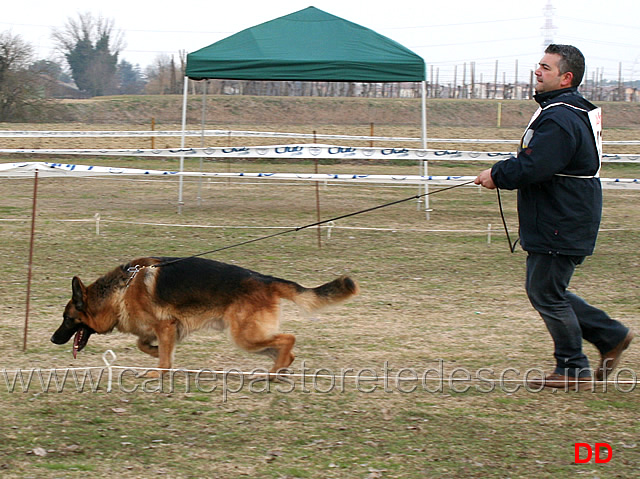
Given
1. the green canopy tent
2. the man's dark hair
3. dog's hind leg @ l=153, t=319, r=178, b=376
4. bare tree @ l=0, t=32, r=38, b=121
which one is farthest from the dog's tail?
bare tree @ l=0, t=32, r=38, b=121

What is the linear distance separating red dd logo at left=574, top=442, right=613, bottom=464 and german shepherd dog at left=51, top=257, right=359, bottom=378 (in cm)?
155

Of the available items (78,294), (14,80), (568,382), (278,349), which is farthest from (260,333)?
(14,80)

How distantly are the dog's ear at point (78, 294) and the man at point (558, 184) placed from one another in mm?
2488

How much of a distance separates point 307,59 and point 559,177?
9329 mm

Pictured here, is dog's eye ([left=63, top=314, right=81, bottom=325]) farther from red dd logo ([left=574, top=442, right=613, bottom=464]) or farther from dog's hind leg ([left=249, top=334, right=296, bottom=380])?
red dd logo ([left=574, top=442, right=613, bottom=464])

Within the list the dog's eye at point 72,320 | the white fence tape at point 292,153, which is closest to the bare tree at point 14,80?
the white fence tape at point 292,153

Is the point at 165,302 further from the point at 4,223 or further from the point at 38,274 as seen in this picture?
the point at 4,223

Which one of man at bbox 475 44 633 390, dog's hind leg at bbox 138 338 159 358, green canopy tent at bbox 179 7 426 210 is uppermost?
green canopy tent at bbox 179 7 426 210

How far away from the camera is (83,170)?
7812 mm

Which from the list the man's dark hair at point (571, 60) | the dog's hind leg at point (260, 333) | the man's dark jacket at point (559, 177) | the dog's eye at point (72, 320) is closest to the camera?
the man's dark jacket at point (559, 177)

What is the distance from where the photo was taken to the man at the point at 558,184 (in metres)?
4.28

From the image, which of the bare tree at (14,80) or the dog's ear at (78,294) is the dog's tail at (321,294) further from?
the bare tree at (14,80)

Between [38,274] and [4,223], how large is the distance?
407 cm

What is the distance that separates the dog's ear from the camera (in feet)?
15.3
